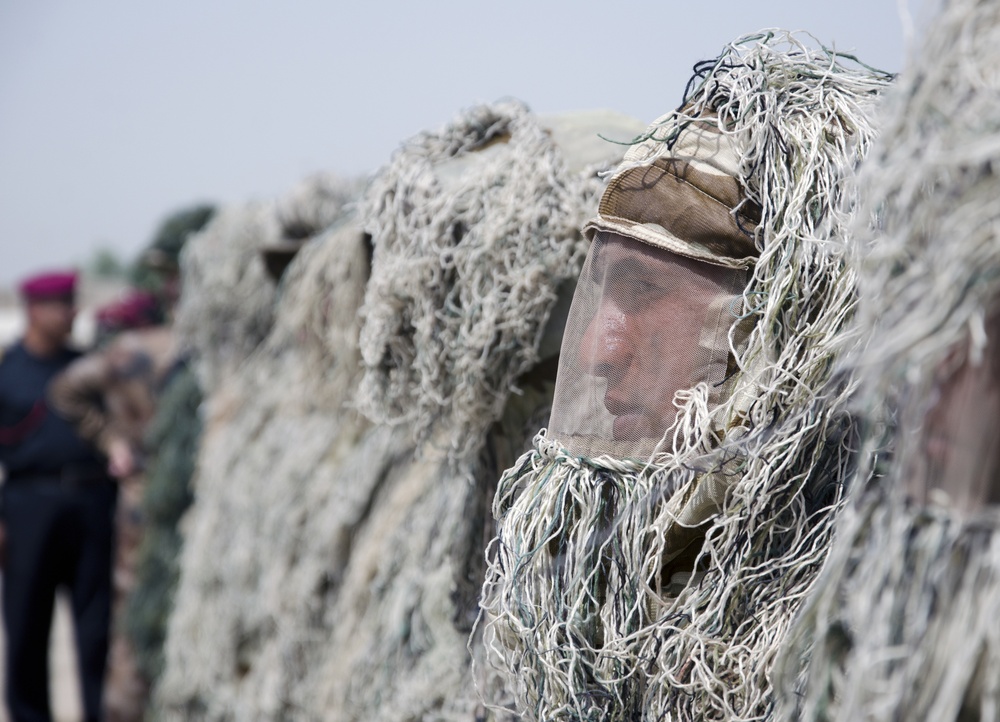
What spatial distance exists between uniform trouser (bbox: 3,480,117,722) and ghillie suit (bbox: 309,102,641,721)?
270 centimetres

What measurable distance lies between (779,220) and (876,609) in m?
0.58

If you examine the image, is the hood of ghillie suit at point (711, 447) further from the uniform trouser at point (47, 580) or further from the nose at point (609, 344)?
the uniform trouser at point (47, 580)

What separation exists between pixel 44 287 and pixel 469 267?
3240mm

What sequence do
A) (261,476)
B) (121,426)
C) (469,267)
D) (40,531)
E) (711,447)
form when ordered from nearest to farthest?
(711,447), (469,267), (261,476), (40,531), (121,426)

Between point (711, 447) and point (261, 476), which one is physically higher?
point (711, 447)

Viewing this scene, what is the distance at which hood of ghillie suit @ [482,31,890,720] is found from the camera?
1211 millimetres

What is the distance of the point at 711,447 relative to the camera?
1.25 meters

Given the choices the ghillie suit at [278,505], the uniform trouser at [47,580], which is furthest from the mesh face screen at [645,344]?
the uniform trouser at [47,580]

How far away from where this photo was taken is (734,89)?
4.24ft

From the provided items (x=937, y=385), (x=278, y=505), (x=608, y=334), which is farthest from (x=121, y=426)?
(x=937, y=385)

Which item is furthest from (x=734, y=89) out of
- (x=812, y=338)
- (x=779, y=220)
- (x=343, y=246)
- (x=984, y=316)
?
(x=343, y=246)

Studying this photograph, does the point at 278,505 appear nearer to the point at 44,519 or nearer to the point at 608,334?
the point at 44,519

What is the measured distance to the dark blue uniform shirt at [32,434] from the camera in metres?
4.14

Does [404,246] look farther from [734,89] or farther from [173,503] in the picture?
[173,503]
